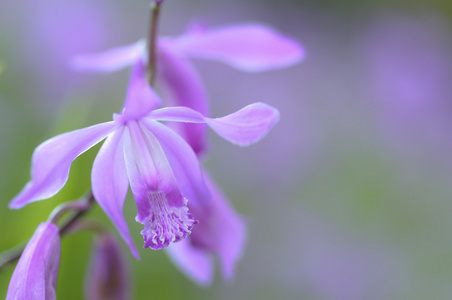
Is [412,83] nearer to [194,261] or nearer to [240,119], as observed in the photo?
[194,261]

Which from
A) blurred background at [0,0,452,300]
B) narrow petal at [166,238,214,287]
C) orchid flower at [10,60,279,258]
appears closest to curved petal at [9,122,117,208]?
orchid flower at [10,60,279,258]

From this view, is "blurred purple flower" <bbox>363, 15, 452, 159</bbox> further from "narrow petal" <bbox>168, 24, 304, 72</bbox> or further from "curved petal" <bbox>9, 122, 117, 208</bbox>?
"curved petal" <bbox>9, 122, 117, 208</bbox>

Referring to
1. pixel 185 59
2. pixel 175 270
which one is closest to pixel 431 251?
pixel 175 270

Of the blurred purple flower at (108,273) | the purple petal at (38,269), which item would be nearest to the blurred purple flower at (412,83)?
the blurred purple flower at (108,273)

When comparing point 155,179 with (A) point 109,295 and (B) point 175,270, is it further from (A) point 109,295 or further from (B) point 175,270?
(B) point 175,270

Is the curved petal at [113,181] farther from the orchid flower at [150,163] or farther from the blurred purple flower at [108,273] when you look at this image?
the blurred purple flower at [108,273]
